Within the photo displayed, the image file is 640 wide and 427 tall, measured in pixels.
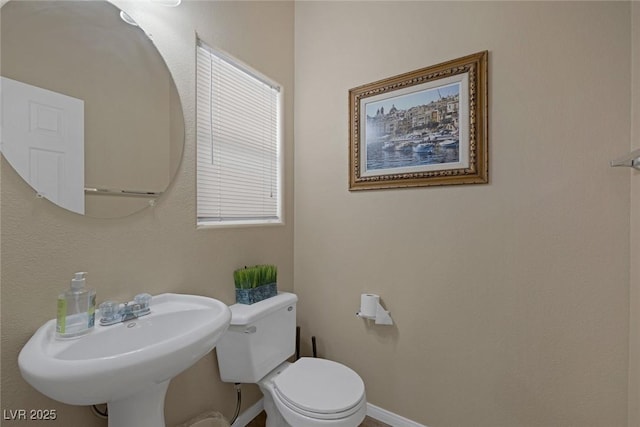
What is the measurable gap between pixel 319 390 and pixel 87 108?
1461 millimetres

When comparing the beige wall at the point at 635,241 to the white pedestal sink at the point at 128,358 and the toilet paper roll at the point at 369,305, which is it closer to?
the toilet paper roll at the point at 369,305

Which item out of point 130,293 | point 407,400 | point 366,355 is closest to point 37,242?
point 130,293

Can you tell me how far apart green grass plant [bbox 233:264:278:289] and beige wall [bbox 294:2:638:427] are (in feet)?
1.40

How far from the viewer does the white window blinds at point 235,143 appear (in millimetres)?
1464

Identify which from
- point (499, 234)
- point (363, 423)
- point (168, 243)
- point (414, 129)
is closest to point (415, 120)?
point (414, 129)

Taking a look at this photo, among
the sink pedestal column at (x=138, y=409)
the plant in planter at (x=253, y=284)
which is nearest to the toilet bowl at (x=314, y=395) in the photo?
the plant in planter at (x=253, y=284)

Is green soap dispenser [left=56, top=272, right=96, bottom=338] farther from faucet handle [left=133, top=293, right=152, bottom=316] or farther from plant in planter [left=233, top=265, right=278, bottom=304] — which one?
plant in planter [left=233, top=265, right=278, bottom=304]

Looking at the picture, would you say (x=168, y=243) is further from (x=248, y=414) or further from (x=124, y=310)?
(x=248, y=414)

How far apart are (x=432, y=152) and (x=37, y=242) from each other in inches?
66.5

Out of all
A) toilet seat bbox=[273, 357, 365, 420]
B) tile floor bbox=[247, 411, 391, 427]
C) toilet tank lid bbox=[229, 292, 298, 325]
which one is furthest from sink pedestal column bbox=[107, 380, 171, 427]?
tile floor bbox=[247, 411, 391, 427]

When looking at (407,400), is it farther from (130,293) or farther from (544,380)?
(130,293)

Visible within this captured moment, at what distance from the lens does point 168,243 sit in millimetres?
1263

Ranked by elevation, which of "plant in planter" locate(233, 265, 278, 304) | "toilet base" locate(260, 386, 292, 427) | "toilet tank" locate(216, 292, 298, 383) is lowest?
"toilet base" locate(260, 386, 292, 427)

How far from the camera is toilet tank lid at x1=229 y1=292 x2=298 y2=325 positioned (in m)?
1.33
